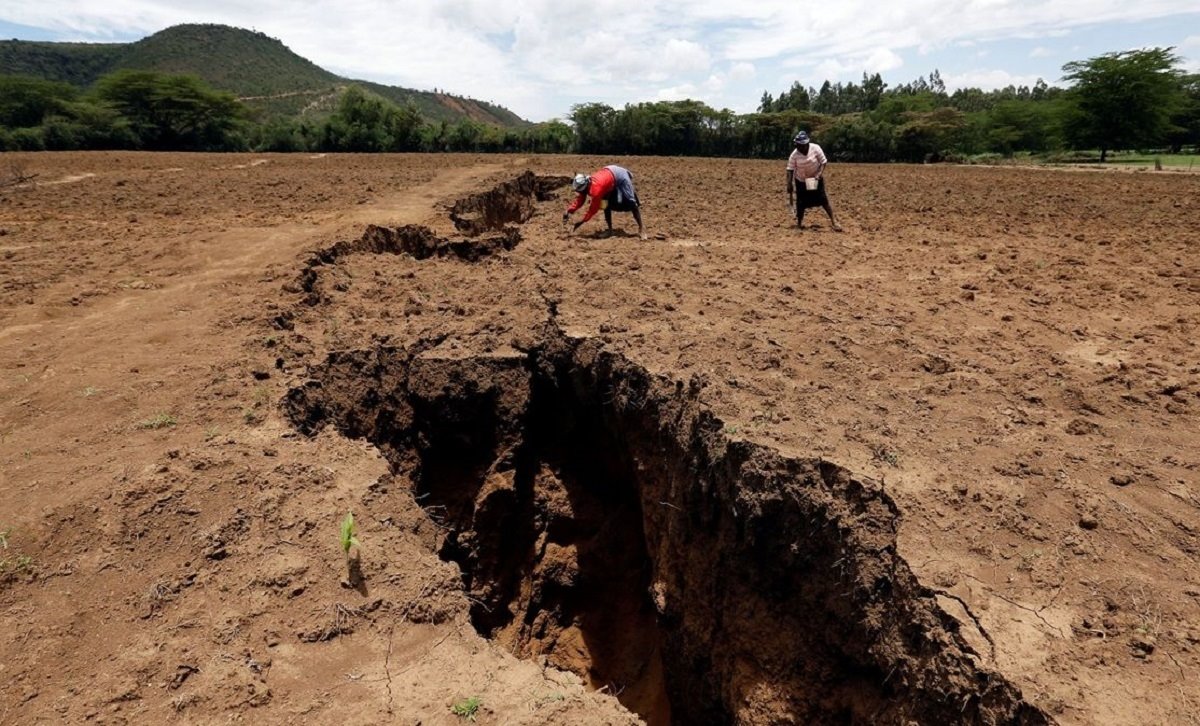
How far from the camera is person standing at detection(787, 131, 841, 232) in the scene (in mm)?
9133

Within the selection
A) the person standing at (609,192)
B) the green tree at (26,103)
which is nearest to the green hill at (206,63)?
the green tree at (26,103)

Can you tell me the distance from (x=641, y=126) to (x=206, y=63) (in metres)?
72.7

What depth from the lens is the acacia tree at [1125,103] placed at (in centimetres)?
3416

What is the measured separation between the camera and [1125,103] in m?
34.4

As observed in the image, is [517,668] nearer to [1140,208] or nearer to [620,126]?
[1140,208]

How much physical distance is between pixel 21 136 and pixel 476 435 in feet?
119

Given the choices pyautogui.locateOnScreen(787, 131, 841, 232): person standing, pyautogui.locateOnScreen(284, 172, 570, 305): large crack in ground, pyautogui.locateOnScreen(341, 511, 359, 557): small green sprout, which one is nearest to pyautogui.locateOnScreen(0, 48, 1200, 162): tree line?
pyautogui.locateOnScreen(284, 172, 570, 305): large crack in ground

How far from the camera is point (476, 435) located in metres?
5.85

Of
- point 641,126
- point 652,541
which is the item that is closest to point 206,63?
point 641,126

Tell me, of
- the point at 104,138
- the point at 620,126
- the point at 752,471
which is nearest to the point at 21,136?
the point at 104,138

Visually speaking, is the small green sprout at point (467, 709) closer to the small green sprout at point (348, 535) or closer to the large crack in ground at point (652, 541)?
the small green sprout at point (348, 535)

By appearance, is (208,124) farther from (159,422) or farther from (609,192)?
(159,422)

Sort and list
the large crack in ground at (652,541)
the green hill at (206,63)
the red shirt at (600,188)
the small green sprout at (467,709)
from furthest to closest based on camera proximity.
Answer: the green hill at (206,63)
the red shirt at (600,188)
the large crack in ground at (652,541)
the small green sprout at (467,709)

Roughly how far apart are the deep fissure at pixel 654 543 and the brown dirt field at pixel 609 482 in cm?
2
